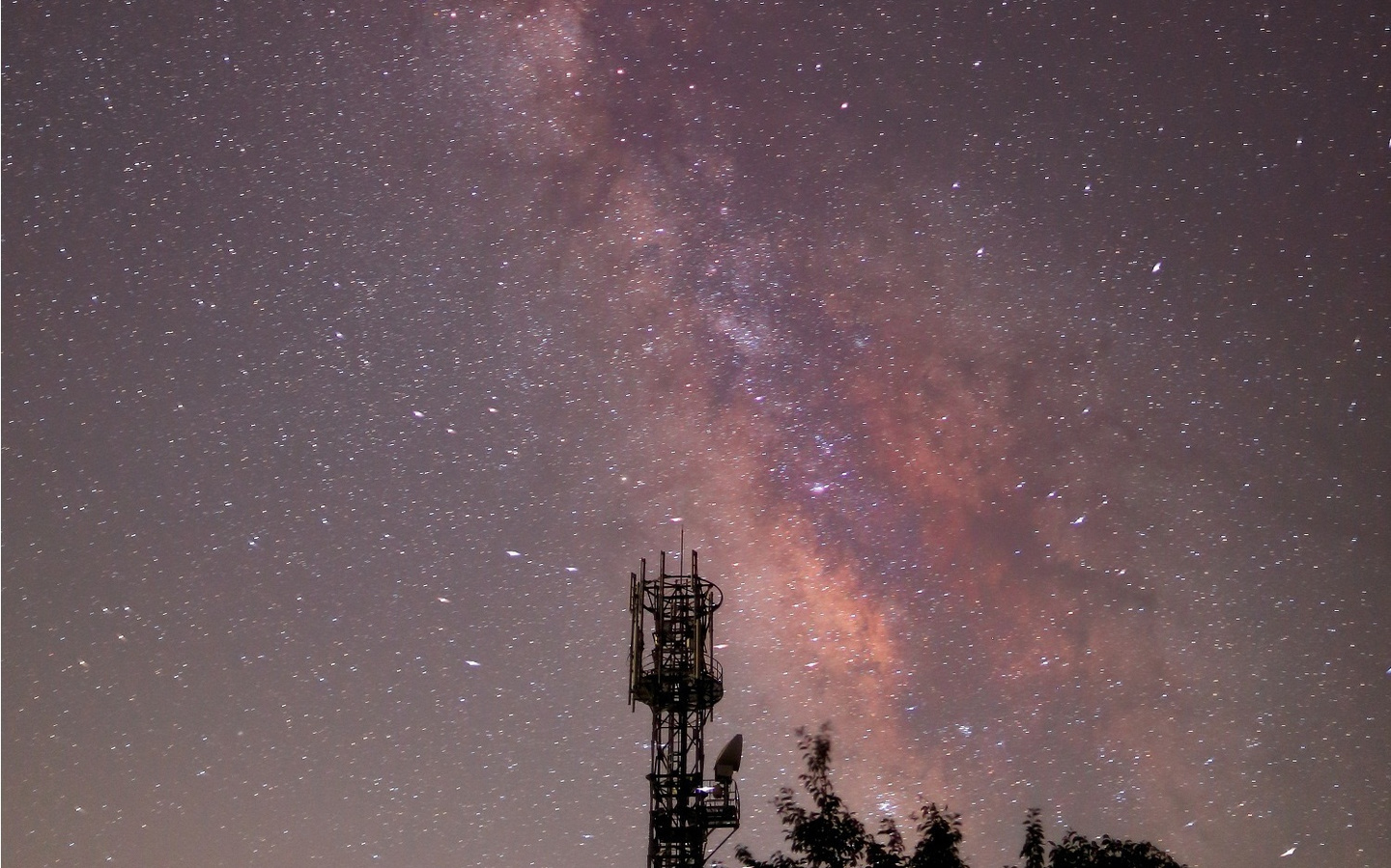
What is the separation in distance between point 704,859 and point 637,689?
3.28m

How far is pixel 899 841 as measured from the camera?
1800cm

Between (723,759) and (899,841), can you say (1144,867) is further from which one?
(723,759)

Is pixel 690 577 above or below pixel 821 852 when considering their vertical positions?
above

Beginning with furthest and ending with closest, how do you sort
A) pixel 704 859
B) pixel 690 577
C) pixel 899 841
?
pixel 690 577 < pixel 704 859 < pixel 899 841

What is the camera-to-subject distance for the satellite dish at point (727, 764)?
2438 cm

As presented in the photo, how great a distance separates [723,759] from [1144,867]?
816 cm

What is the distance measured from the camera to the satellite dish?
2438cm

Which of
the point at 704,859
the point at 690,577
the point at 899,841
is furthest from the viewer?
the point at 690,577

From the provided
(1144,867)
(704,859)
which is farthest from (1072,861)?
(704,859)

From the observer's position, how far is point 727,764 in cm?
2439

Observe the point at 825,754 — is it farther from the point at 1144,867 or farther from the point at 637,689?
the point at 637,689

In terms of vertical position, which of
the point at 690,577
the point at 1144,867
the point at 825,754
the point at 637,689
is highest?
the point at 690,577

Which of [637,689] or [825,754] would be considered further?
[637,689]

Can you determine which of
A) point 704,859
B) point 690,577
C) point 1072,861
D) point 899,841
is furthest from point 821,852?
point 690,577
